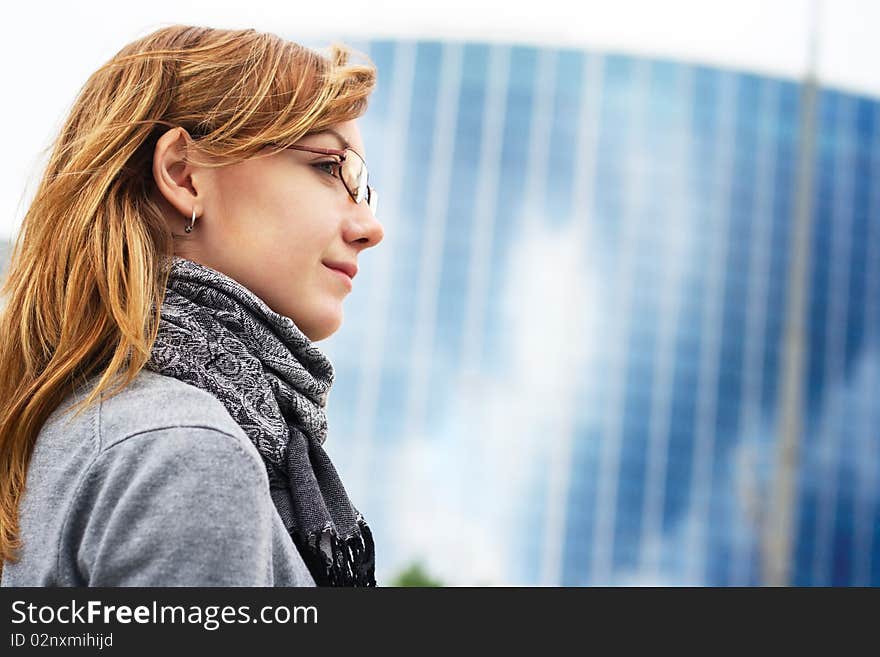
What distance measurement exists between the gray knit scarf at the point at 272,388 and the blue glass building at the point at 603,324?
28045 mm

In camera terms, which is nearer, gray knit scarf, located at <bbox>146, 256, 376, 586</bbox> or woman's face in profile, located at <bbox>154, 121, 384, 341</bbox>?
gray knit scarf, located at <bbox>146, 256, 376, 586</bbox>

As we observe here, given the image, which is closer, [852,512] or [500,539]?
[500,539]

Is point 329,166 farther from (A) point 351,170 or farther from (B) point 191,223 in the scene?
(B) point 191,223

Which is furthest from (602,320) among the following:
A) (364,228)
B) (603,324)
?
(364,228)

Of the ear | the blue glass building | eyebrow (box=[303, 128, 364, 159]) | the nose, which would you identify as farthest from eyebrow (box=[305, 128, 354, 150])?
the blue glass building

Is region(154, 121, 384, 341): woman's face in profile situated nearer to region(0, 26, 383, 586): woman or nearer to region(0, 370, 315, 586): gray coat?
region(0, 26, 383, 586): woman

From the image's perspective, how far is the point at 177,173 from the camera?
179 centimetres

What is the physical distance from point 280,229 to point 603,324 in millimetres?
30792

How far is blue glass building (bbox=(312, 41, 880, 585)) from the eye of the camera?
30.8 metres

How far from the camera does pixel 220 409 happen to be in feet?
4.73

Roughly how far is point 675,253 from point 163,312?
106ft

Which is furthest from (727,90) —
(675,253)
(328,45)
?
(328,45)

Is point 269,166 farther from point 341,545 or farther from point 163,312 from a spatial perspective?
point 341,545
